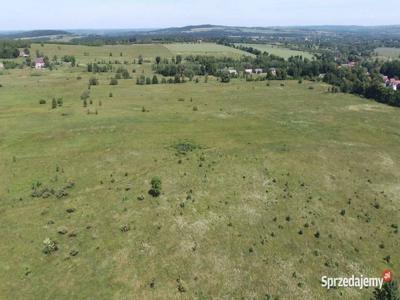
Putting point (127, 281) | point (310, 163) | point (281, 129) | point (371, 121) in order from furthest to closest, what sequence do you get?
point (371, 121), point (281, 129), point (310, 163), point (127, 281)

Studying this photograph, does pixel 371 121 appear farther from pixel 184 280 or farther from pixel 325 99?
pixel 184 280

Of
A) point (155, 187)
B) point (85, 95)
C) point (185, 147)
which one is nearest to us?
point (155, 187)

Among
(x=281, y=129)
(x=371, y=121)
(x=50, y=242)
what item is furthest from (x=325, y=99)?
(x=50, y=242)

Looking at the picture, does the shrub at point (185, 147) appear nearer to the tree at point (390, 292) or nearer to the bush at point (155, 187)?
the bush at point (155, 187)

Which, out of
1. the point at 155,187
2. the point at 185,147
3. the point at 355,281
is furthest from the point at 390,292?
the point at 185,147

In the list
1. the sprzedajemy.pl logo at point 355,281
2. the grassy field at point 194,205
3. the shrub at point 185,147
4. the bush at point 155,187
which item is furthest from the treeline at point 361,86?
the sprzedajemy.pl logo at point 355,281

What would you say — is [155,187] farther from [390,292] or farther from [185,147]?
[390,292]

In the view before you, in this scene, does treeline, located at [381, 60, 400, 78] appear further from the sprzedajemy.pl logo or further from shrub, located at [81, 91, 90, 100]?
the sprzedajemy.pl logo

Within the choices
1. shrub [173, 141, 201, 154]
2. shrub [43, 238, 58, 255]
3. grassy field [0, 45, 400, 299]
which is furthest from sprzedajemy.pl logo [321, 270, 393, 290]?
shrub [173, 141, 201, 154]
